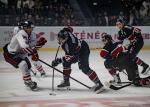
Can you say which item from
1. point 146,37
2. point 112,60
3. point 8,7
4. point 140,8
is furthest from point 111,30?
point 112,60

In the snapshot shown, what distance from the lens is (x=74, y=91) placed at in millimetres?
6559

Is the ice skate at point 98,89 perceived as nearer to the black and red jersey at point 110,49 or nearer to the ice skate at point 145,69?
the black and red jersey at point 110,49

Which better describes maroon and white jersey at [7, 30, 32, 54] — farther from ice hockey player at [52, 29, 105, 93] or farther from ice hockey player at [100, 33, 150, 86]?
ice hockey player at [100, 33, 150, 86]

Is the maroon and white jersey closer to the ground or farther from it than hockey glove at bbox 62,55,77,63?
farther from it

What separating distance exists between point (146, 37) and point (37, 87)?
6.26 metres

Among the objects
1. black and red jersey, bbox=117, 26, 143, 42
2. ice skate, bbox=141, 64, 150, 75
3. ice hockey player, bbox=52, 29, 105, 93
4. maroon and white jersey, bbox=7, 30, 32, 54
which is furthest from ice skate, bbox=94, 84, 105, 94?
ice skate, bbox=141, 64, 150, 75

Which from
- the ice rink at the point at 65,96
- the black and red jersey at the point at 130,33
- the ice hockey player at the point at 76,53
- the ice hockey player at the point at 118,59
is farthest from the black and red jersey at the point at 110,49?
the black and red jersey at the point at 130,33

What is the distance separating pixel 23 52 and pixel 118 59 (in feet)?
4.77

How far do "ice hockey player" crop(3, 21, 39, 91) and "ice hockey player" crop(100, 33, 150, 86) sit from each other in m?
Answer: 1.05

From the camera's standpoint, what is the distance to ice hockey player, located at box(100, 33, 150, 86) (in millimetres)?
6542

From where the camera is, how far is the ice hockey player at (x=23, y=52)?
21.1 ft

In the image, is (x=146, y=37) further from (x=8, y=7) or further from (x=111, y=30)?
(x=8, y=7)

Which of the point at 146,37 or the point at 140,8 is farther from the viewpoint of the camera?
the point at 140,8

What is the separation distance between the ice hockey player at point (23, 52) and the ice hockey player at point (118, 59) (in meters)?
1.05
